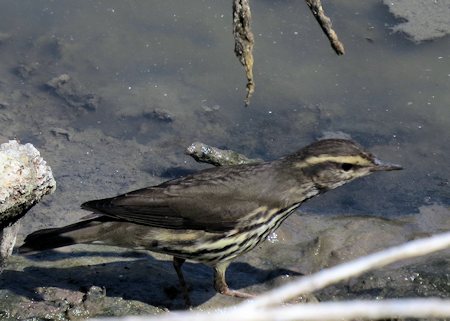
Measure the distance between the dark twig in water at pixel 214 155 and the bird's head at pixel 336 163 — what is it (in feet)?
5.46

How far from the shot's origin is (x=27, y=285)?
18.1ft

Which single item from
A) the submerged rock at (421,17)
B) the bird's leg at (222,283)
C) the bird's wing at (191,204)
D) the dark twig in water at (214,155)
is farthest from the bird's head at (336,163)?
the submerged rock at (421,17)

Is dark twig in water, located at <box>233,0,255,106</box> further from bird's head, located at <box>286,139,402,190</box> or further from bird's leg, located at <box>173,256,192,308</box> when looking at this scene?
bird's leg, located at <box>173,256,192,308</box>

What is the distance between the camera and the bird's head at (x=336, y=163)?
559cm

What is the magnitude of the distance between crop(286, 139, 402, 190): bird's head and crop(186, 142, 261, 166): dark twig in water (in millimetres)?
1665

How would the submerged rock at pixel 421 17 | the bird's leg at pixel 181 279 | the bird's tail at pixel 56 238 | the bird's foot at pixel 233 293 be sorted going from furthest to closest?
the submerged rock at pixel 421 17 < the bird's foot at pixel 233 293 < the bird's leg at pixel 181 279 < the bird's tail at pixel 56 238

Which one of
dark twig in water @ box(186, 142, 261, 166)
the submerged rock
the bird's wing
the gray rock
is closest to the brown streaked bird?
the bird's wing

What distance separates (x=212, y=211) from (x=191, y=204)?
0.15 metres

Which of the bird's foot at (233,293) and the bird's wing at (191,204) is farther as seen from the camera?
the bird's foot at (233,293)

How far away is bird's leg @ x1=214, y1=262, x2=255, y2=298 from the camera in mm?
5637

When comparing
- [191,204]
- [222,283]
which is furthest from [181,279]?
[191,204]

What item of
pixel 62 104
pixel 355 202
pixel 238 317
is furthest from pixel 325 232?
pixel 238 317

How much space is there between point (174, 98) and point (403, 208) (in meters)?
2.88

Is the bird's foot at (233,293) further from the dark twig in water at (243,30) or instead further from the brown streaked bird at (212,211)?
the dark twig in water at (243,30)
